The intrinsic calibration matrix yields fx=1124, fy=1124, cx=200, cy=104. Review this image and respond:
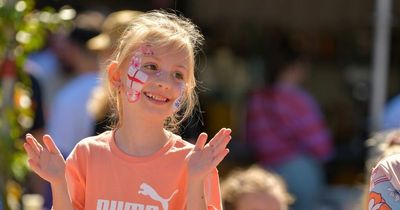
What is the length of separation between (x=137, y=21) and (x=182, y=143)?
439 mm

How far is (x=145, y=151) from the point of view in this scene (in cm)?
344

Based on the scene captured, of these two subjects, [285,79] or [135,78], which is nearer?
[135,78]

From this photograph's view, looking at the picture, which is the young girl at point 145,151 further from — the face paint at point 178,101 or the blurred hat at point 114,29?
the blurred hat at point 114,29

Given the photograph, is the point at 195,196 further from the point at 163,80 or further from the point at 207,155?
the point at 163,80

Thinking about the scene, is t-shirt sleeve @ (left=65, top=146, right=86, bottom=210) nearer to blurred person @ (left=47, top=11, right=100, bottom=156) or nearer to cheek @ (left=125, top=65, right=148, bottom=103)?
cheek @ (left=125, top=65, right=148, bottom=103)

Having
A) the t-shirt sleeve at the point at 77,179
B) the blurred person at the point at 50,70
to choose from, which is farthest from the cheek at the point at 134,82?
the blurred person at the point at 50,70

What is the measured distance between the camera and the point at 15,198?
5.68 metres

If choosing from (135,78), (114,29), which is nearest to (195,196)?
(135,78)

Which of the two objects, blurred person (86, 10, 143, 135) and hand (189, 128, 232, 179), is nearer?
hand (189, 128, 232, 179)

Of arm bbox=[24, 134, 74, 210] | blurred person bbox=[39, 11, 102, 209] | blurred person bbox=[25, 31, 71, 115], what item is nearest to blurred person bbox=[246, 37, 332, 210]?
blurred person bbox=[39, 11, 102, 209]

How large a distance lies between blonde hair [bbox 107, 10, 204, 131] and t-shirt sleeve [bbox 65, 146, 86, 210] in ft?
0.69

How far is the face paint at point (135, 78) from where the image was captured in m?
3.44

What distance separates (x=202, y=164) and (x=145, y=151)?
235mm

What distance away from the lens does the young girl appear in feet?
10.8
